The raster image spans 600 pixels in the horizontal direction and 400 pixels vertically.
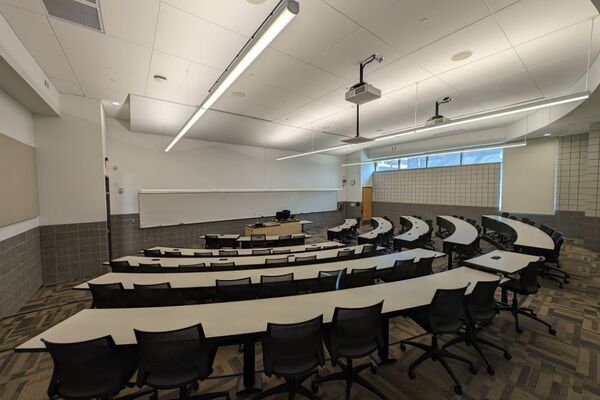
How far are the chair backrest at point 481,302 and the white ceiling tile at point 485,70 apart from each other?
3.38 meters

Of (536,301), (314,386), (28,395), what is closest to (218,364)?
(314,386)

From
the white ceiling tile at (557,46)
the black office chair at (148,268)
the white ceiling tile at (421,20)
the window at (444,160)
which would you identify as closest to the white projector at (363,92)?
the white ceiling tile at (421,20)

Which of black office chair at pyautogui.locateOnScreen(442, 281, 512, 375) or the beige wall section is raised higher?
the beige wall section

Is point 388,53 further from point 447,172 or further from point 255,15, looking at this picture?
point 447,172

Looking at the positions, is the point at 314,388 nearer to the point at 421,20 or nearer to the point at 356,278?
the point at 356,278

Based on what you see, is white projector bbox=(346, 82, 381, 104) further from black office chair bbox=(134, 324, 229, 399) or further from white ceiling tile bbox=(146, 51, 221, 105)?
black office chair bbox=(134, 324, 229, 399)

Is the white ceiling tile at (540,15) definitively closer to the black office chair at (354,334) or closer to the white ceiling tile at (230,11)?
the white ceiling tile at (230,11)

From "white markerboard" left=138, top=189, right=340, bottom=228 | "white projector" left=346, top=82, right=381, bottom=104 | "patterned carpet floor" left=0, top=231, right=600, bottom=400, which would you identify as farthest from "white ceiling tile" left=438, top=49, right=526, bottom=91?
"white markerboard" left=138, top=189, right=340, bottom=228

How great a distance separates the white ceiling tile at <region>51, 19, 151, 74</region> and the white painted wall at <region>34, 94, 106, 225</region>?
1.83 metres

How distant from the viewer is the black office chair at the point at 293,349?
5.51 feet

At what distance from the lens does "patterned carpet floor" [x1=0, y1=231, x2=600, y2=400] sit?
7.00 ft

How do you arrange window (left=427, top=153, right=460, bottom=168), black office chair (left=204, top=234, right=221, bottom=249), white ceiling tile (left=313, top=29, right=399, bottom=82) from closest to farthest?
white ceiling tile (left=313, top=29, right=399, bottom=82)
black office chair (left=204, top=234, right=221, bottom=249)
window (left=427, top=153, right=460, bottom=168)

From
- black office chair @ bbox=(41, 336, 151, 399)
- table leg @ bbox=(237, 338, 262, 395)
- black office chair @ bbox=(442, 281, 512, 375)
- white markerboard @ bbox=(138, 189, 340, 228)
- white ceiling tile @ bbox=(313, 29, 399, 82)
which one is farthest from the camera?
white markerboard @ bbox=(138, 189, 340, 228)

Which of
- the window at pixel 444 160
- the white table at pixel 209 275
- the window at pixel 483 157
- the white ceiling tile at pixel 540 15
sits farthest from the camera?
the window at pixel 444 160
